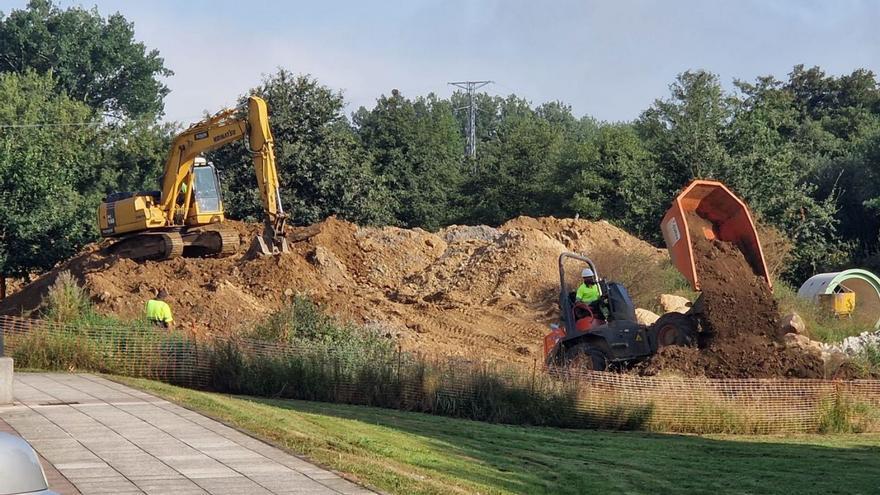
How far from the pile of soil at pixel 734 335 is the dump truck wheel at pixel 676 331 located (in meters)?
0.20

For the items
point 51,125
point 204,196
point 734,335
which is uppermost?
point 51,125

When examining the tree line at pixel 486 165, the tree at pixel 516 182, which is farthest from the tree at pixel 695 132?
the tree at pixel 516 182

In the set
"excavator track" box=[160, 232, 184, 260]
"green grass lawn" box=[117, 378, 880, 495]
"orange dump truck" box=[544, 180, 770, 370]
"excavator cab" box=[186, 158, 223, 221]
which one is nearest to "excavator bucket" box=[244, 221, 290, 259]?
"excavator track" box=[160, 232, 184, 260]

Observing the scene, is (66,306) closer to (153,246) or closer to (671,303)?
(153,246)

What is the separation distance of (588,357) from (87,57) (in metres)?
68.1

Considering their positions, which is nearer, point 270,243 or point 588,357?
→ point 588,357

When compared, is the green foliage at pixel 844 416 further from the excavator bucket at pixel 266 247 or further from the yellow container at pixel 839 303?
the excavator bucket at pixel 266 247

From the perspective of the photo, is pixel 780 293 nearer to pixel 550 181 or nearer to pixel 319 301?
pixel 319 301

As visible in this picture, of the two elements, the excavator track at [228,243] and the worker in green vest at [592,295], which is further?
the excavator track at [228,243]

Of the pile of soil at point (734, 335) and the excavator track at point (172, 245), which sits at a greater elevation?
the excavator track at point (172, 245)

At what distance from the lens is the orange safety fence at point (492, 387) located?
1738cm

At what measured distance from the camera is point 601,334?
62.3ft

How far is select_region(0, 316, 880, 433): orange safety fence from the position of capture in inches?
684

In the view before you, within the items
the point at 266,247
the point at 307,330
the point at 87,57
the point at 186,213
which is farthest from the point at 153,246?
the point at 87,57
